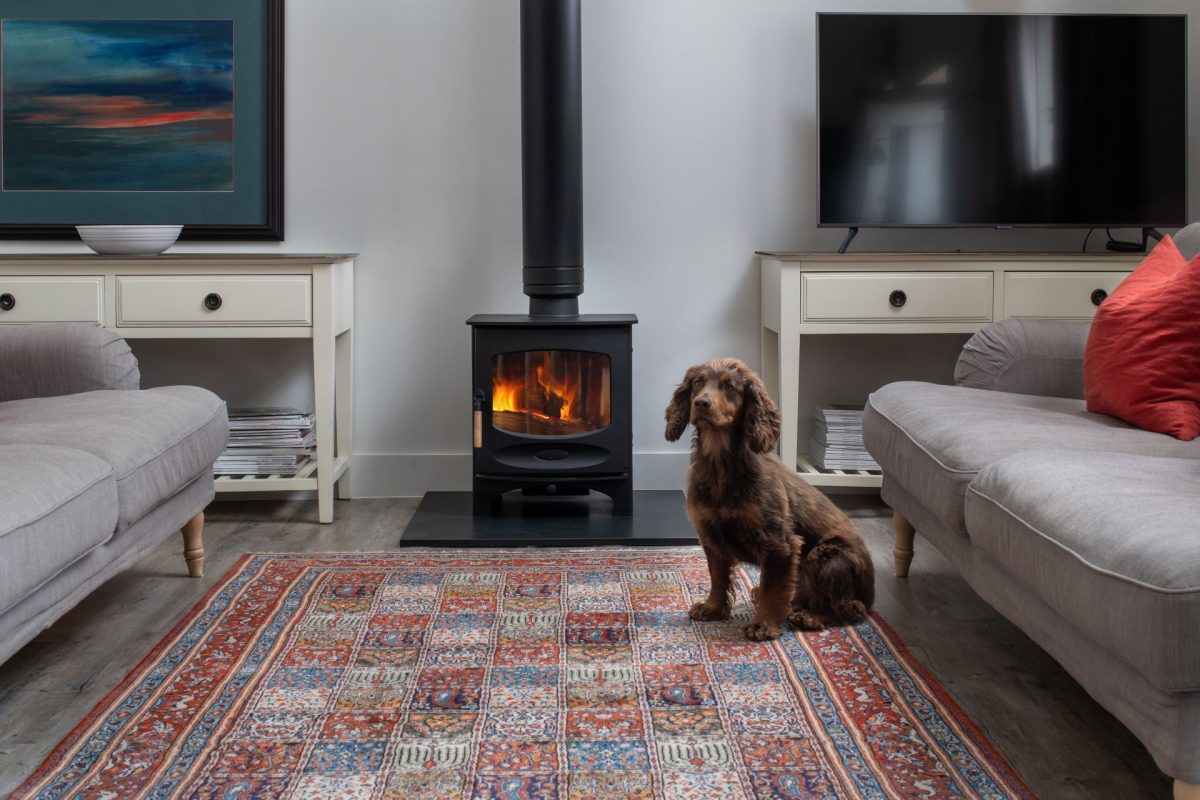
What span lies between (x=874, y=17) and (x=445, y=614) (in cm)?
225

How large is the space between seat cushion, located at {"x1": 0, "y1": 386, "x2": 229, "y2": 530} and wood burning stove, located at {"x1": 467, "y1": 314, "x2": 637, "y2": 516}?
2.55ft

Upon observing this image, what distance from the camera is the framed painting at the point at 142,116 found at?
147 inches

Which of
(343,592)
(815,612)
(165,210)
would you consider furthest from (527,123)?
(815,612)

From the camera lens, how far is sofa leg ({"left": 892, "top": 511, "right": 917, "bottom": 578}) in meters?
2.87

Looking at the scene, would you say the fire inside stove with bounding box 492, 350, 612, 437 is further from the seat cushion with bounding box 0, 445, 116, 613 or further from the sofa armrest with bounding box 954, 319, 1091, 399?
the seat cushion with bounding box 0, 445, 116, 613

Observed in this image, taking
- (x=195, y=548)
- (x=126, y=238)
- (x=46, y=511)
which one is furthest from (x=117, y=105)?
(x=46, y=511)

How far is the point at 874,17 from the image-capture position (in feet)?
11.7

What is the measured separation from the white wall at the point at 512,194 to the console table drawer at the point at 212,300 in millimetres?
473

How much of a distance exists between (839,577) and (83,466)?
1508mm

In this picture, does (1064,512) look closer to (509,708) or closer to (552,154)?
(509,708)

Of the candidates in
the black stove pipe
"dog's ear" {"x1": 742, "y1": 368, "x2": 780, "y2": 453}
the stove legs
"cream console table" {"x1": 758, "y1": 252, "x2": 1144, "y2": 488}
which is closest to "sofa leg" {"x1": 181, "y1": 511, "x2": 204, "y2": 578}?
the stove legs

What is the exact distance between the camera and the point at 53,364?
287cm

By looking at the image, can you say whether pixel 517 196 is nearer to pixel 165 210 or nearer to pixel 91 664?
pixel 165 210

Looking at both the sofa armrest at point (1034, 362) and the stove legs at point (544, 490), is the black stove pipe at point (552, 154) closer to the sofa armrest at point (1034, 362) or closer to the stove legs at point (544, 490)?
the stove legs at point (544, 490)
